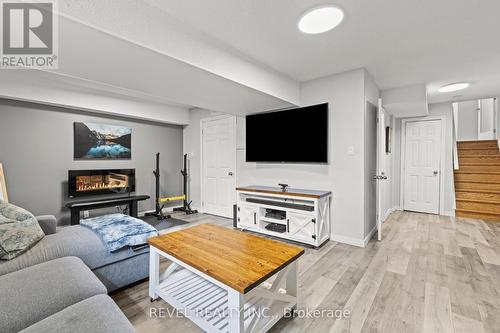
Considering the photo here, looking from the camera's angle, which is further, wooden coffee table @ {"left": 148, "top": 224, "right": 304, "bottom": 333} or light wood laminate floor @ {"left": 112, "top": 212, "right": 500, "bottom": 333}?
light wood laminate floor @ {"left": 112, "top": 212, "right": 500, "bottom": 333}

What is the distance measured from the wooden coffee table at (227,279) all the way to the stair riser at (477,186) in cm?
532

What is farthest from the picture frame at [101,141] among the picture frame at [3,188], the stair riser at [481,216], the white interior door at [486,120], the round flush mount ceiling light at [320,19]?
the white interior door at [486,120]

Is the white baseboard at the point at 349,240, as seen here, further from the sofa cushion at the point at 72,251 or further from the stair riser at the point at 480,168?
the stair riser at the point at 480,168

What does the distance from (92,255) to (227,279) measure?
129 cm

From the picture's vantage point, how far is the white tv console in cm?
296

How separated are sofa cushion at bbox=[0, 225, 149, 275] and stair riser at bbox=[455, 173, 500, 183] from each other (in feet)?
21.3

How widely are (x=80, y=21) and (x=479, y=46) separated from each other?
370 centimetres

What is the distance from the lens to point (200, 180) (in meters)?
5.19

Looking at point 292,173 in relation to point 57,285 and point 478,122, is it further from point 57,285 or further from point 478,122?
point 478,122

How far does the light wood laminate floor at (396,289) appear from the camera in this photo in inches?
62.9

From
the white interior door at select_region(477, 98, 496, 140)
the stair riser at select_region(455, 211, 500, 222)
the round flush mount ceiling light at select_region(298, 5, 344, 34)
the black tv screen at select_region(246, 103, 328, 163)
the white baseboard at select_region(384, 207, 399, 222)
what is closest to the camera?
the round flush mount ceiling light at select_region(298, 5, 344, 34)

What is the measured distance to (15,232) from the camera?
1.66 meters

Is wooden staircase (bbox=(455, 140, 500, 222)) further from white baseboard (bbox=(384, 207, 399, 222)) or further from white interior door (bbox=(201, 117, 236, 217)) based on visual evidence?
white interior door (bbox=(201, 117, 236, 217))

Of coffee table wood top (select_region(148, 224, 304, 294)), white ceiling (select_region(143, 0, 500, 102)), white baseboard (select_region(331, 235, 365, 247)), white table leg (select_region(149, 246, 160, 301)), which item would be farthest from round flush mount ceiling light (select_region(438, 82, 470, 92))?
white table leg (select_region(149, 246, 160, 301))
